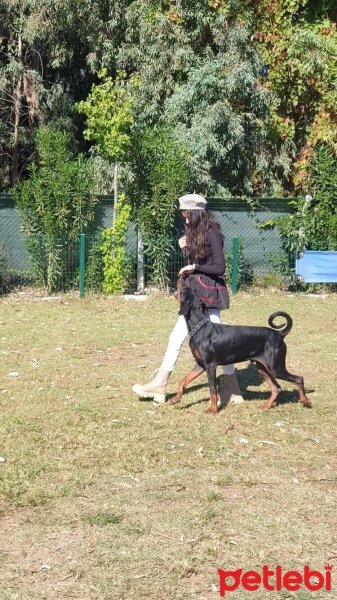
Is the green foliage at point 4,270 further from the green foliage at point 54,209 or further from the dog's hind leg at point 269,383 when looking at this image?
the dog's hind leg at point 269,383

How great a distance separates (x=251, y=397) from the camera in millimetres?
6953

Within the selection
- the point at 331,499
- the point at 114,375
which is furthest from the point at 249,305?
the point at 331,499

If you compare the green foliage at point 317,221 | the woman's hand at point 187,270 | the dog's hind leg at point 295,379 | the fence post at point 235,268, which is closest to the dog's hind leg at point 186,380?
the dog's hind leg at point 295,379

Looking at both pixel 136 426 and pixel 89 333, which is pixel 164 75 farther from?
pixel 136 426

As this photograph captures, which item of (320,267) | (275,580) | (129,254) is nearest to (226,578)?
(275,580)

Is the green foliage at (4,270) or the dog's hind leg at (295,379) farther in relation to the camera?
the green foliage at (4,270)

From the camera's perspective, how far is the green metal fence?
47.3ft

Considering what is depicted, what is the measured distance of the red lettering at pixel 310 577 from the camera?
3.55 metres

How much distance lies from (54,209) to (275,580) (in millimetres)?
11521

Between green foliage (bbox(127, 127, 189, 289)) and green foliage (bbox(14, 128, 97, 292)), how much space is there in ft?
3.35

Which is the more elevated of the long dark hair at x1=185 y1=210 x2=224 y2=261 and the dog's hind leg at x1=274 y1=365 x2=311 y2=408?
the long dark hair at x1=185 y1=210 x2=224 y2=261

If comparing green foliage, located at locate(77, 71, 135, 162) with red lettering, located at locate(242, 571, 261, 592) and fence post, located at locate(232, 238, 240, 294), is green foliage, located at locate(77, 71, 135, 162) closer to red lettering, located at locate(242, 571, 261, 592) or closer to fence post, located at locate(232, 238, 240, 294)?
fence post, located at locate(232, 238, 240, 294)

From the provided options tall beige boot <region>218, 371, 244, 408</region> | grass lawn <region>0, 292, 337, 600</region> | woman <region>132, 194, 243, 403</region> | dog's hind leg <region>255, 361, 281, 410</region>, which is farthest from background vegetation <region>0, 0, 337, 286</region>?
dog's hind leg <region>255, 361, 281, 410</region>

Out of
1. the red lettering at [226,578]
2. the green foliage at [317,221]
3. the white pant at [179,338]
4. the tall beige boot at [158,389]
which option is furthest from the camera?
the green foliage at [317,221]
